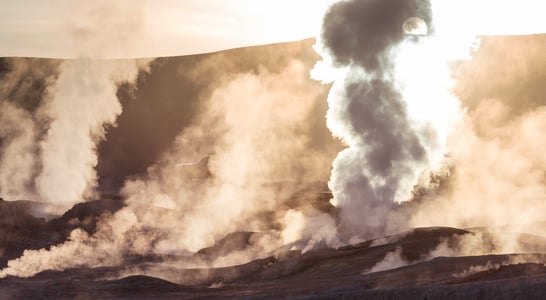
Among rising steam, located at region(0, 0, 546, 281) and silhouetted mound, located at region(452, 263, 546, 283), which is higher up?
rising steam, located at region(0, 0, 546, 281)

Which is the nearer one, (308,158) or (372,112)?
(372,112)

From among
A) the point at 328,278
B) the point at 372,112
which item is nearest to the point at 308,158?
the point at 372,112

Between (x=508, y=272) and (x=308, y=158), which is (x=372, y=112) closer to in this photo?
(x=508, y=272)

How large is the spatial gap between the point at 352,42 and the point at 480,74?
49819mm

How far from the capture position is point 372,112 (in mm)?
44188

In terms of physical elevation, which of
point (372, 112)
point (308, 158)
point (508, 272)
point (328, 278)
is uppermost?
point (308, 158)

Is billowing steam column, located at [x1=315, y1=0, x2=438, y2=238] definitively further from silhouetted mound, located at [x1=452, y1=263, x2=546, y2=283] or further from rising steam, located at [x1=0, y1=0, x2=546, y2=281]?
silhouetted mound, located at [x1=452, y1=263, x2=546, y2=283]

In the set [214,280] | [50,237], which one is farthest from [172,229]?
[214,280]

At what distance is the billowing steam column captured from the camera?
142ft

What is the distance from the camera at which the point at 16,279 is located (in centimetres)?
3662

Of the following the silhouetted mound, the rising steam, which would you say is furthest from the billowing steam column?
the silhouetted mound

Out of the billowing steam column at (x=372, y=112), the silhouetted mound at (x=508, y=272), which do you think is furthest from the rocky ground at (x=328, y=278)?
the billowing steam column at (x=372, y=112)

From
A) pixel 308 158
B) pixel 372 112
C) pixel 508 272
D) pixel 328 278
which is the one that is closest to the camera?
pixel 508 272

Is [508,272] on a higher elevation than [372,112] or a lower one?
lower
